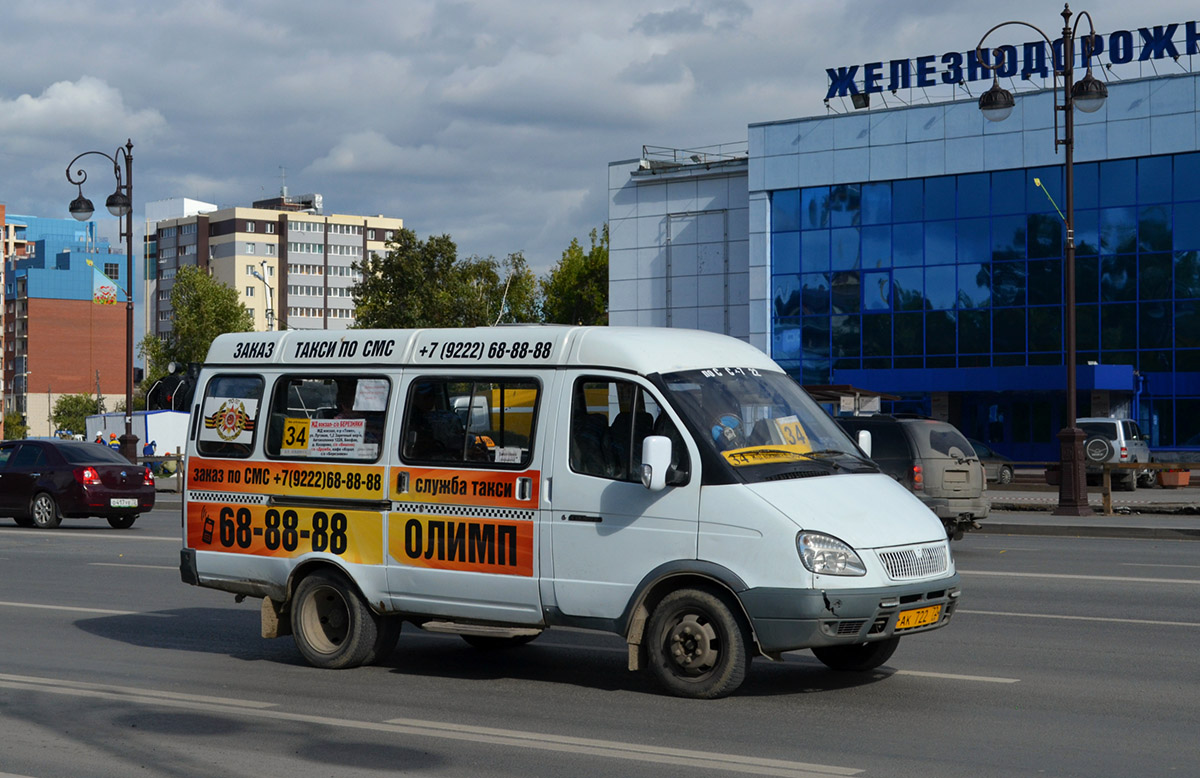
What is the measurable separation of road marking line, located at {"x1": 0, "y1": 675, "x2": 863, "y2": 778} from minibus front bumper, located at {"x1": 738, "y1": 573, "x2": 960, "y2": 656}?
3.77ft

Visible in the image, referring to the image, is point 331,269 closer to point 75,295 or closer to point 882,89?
point 75,295

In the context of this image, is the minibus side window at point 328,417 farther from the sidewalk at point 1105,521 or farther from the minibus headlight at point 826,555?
the sidewalk at point 1105,521

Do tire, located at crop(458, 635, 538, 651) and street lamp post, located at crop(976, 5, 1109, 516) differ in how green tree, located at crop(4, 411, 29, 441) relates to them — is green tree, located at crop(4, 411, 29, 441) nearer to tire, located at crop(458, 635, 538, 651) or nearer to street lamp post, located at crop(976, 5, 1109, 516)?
street lamp post, located at crop(976, 5, 1109, 516)

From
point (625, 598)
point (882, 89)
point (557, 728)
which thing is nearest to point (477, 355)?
point (625, 598)

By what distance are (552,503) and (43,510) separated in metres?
18.9

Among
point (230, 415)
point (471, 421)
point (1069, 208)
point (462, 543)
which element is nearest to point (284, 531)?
point (230, 415)

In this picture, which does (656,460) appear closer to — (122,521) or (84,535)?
(84,535)

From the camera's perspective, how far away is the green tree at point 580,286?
3159 inches

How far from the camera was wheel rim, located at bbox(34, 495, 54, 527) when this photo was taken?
81.5ft

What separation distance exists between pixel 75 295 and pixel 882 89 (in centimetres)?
12899

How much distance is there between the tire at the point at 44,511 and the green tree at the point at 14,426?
449 ft

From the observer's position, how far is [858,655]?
8906 mm

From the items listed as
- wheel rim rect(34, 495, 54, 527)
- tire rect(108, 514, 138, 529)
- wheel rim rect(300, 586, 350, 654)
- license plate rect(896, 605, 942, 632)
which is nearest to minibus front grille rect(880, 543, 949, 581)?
license plate rect(896, 605, 942, 632)

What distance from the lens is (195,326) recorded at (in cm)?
7525
